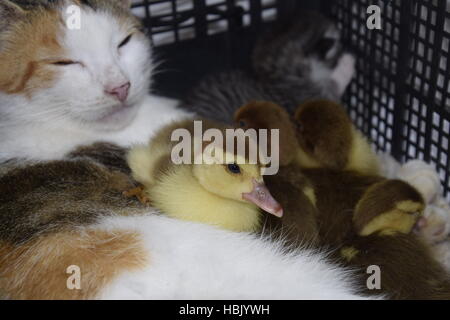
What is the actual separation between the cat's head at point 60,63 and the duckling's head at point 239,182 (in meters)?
0.36

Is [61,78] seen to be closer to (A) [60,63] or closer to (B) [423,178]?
(A) [60,63]

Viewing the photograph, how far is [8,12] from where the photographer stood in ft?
4.52

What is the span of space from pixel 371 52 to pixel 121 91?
87 cm

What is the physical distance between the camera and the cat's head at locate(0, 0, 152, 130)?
138cm

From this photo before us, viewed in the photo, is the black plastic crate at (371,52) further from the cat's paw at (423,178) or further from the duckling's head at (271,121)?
the duckling's head at (271,121)

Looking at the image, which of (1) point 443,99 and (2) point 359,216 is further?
(1) point 443,99

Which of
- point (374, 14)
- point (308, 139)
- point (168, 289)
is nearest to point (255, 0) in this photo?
point (374, 14)

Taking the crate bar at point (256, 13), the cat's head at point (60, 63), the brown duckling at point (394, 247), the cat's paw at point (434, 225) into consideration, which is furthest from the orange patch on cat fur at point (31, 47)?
the cat's paw at point (434, 225)

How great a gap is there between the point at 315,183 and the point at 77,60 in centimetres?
66

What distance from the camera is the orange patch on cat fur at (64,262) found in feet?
3.64

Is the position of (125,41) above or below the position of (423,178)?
above

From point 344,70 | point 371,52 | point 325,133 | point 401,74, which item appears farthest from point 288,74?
point 325,133
